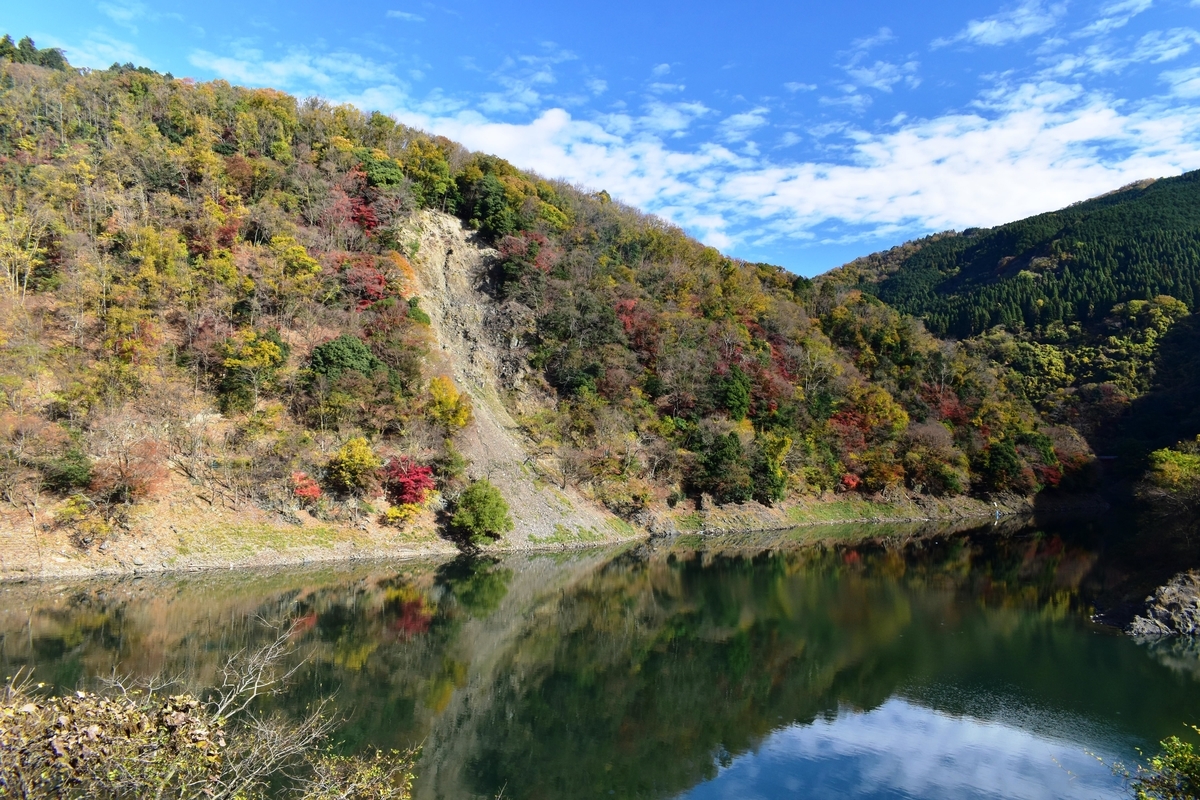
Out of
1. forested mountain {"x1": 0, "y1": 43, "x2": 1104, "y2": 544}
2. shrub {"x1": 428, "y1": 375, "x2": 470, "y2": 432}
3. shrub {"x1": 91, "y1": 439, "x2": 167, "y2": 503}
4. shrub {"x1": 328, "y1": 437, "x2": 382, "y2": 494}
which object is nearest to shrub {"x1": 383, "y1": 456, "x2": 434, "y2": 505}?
forested mountain {"x1": 0, "y1": 43, "x2": 1104, "y2": 544}

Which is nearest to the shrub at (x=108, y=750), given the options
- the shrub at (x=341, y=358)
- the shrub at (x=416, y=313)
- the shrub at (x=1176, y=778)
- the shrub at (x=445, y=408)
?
the shrub at (x=1176, y=778)

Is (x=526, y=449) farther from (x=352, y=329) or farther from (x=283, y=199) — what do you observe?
(x=283, y=199)

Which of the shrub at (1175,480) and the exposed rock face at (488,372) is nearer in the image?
the shrub at (1175,480)

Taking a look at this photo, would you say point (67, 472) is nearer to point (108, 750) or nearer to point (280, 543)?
point (280, 543)

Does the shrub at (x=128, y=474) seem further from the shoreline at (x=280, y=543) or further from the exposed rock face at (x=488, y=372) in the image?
the exposed rock face at (x=488, y=372)

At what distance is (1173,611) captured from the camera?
915 inches

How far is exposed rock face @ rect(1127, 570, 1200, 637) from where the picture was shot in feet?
74.7

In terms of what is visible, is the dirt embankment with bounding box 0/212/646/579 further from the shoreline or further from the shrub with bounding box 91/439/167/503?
the shrub with bounding box 91/439/167/503

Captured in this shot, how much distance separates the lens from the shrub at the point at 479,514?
34781 mm

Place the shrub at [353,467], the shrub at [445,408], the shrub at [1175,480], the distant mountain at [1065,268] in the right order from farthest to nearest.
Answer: the distant mountain at [1065,268] → the shrub at [445,408] → the shrub at [353,467] → the shrub at [1175,480]

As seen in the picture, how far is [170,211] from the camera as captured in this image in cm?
3938

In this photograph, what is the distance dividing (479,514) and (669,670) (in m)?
17.9

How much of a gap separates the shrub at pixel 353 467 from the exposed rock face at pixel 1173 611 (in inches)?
1280

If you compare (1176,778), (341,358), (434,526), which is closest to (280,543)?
(434,526)
